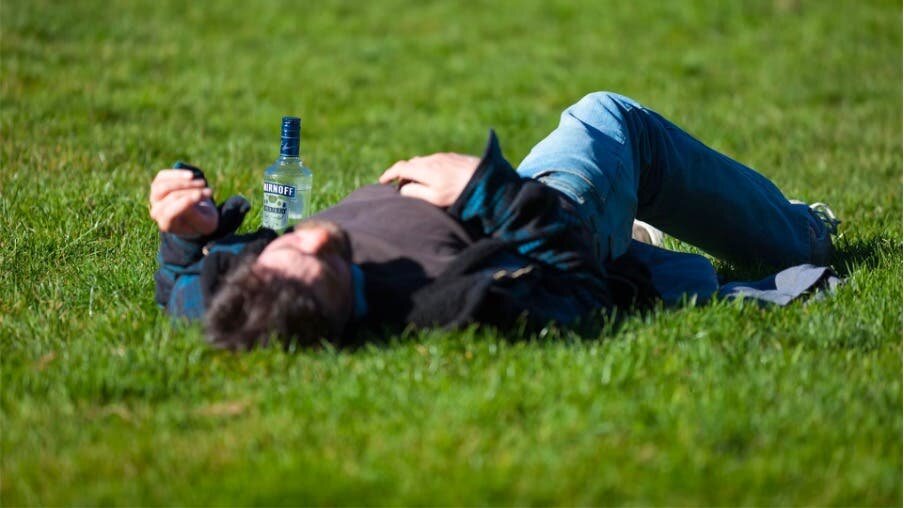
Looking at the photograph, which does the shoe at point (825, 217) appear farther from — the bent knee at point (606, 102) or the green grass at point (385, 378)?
the bent knee at point (606, 102)

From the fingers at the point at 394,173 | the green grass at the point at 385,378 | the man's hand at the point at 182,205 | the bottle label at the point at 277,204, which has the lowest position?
the green grass at the point at 385,378

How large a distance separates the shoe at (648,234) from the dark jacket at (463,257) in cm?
152

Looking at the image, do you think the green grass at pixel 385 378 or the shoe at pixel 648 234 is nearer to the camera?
the green grass at pixel 385 378

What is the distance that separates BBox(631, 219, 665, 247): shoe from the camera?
5.53 meters

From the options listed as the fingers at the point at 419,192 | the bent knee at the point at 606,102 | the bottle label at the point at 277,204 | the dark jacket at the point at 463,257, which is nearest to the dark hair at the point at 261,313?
the dark jacket at the point at 463,257

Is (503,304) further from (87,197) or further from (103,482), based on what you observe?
(87,197)

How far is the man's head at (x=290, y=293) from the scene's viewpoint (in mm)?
3562

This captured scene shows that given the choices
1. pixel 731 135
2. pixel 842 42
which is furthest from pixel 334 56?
pixel 842 42

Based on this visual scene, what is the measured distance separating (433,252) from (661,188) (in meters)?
1.39

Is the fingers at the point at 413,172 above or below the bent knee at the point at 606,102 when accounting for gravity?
below

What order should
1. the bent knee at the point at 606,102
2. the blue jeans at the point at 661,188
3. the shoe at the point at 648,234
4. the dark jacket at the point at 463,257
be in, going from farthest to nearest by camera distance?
1. the shoe at the point at 648,234
2. the bent knee at the point at 606,102
3. the blue jeans at the point at 661,188
4. the dark jacket at the point at 463,257

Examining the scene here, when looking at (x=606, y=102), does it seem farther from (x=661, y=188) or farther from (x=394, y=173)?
(x=394, y=173)

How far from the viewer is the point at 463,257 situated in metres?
3.79

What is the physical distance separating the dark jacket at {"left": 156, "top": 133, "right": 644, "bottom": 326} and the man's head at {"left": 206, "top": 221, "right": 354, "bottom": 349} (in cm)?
14
